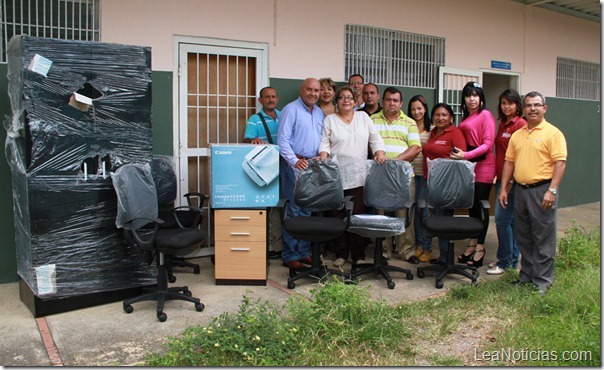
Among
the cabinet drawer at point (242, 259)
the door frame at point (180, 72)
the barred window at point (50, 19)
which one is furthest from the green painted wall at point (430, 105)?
the cabinet drawer at point (242, 259)

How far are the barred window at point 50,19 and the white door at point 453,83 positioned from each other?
4271 mm

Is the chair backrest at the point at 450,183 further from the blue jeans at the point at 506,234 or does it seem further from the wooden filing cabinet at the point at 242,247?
the wooden filing cabinet at the point at 242,247

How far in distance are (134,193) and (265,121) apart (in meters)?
1.70

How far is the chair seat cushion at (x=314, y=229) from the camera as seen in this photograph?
434 centimetres

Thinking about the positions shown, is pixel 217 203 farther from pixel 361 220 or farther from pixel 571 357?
pixel 571 357

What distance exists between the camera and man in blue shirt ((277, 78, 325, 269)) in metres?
4.92

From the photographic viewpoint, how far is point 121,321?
372 centimetres

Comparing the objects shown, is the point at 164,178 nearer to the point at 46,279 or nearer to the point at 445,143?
the point at 46,279

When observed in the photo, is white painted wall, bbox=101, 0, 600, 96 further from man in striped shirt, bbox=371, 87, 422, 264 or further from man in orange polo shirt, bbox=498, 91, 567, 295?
man in orange polo shirt, bbox=498, 91, 567, 295

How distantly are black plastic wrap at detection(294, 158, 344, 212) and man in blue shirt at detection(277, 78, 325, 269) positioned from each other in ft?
0.66

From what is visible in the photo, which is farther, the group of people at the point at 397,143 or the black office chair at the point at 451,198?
the group of people at the point at 397,143

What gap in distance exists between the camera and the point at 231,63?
5465 mm

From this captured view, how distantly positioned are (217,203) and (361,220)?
1.20 metres

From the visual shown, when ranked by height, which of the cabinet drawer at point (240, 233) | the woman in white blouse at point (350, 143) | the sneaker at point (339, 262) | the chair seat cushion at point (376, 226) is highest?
the woman in white blouse at point (350, 143)
